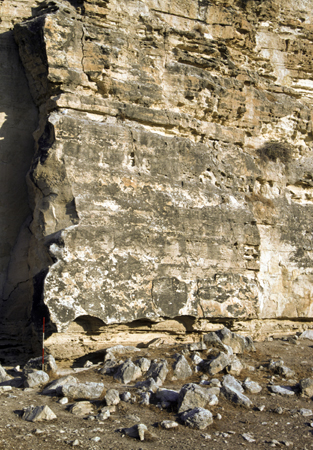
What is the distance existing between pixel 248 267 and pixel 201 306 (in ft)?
3.92

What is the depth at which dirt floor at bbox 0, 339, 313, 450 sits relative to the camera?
310cm

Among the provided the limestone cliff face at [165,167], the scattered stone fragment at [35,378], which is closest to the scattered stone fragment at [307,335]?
the limestone cliff face at [165,167]

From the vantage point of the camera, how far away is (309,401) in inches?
169

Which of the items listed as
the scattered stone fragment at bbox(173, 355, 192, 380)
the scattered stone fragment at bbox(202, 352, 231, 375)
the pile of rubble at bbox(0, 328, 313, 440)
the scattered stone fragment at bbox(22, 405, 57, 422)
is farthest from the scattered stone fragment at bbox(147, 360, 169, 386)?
the scattered stone fragment at bbox(22, 405, 57, 422)

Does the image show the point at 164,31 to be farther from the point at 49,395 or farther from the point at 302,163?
the point at 49,395

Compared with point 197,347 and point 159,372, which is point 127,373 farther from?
point 197,347

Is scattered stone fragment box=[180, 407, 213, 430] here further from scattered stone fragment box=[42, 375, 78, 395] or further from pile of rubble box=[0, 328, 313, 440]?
scattered stone fragment box=[42, 375, 78, 395]

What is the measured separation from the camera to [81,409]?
11.9 ft

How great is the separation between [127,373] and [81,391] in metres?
0.68

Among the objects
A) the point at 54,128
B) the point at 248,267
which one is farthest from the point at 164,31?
the point at 248,267

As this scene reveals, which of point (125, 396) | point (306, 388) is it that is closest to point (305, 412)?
point (306, 388)

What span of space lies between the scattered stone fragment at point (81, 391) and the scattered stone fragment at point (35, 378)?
1.55 ft

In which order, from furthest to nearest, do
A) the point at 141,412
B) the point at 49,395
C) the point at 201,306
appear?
the point at 201,306
the point at 49,395
the point at 141,412

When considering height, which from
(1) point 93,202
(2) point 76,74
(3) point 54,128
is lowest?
(1) point 93,202
